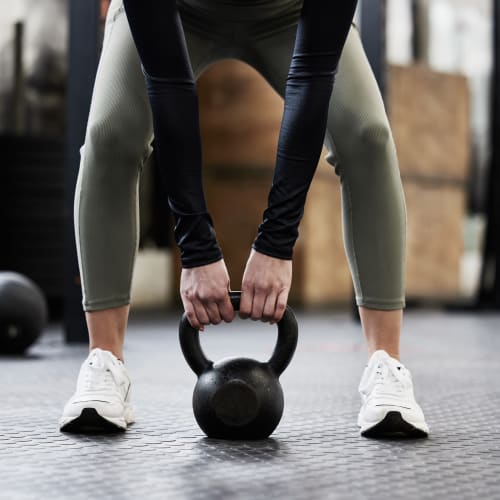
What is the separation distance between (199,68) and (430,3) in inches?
227

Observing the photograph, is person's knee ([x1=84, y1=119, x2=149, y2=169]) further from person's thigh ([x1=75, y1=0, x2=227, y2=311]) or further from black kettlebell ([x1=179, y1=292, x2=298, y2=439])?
black kettlebell ([x1=179, y1=292, x2=298, y2=439])

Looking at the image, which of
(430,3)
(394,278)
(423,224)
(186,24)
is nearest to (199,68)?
(186,24)

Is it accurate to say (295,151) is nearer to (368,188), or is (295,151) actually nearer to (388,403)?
(368,188)

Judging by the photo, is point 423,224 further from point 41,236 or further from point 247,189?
point 41,236

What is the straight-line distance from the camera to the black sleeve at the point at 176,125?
1258mm

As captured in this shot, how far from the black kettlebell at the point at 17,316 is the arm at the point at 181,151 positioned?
1.65m

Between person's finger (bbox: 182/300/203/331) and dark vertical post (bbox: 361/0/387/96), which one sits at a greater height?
dark vertical post (bbox: 361/0/387/96)

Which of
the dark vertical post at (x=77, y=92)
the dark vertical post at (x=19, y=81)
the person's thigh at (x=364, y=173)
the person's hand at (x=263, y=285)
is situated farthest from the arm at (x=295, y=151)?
the dark vertical post at (x=19, y=81)

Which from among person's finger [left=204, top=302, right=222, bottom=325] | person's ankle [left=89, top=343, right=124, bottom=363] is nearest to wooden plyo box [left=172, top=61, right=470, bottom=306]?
person's ankle [left=89, top=343, right=124, bottom=363]

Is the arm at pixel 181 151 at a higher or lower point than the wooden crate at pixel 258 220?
higher

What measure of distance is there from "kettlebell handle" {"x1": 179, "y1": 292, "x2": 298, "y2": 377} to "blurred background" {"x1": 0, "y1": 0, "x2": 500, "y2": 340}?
277cm

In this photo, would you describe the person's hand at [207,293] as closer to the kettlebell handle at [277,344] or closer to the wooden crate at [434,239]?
the kettlebell handle at [277,344]

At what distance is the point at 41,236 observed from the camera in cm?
451

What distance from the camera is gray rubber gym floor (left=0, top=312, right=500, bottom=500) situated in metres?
1.05
